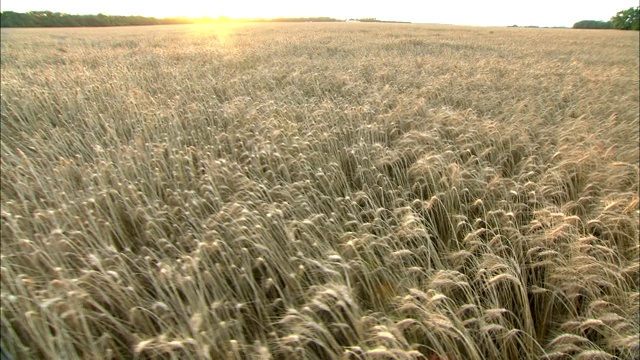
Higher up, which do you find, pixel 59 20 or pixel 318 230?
pixel 59 20

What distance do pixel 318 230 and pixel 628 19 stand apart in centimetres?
4548

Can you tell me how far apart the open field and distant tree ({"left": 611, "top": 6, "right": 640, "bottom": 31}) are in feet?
119

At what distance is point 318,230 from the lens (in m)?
2.30

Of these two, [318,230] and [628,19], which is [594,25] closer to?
[628,19]

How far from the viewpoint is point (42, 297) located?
74.5 inches

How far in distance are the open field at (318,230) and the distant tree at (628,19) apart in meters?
36.2

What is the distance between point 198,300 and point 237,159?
2198 mm

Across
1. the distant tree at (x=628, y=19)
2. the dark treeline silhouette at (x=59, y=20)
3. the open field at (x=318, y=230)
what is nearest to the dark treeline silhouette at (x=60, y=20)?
the dark treeline silhouette at (x=59, y=20)

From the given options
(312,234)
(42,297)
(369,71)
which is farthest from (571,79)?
(42,297)

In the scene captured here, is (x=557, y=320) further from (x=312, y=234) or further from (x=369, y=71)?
(x=369, y=71)

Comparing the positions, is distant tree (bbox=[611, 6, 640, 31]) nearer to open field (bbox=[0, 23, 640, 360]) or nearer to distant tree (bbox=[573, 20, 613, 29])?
distant tree (bbox=[573, 20, 613, 29])

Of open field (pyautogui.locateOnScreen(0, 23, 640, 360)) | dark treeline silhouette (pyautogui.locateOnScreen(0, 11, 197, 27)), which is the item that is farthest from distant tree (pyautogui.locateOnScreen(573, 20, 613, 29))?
dark treeline silhouette (pyautogui.locateOnScreen(0, 11, 197, 27))

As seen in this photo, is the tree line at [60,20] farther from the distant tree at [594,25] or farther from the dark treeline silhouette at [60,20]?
the distant tree at [594,25]

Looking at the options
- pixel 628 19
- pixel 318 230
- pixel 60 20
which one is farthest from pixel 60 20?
pixel 628 19
